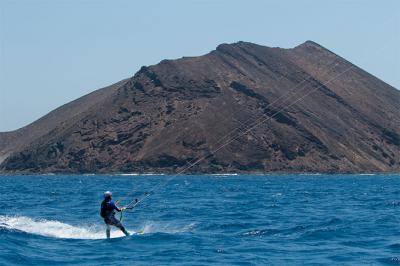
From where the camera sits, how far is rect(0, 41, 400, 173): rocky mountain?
152m

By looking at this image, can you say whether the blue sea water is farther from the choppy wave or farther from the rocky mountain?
the rocky mountain

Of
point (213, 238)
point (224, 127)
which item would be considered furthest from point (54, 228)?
point (224, 127)

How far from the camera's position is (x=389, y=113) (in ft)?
607

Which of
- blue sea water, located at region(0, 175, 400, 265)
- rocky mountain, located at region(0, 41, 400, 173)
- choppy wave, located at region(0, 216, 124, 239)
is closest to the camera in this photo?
blue sea water, located at region(0, 175, 400, 265)

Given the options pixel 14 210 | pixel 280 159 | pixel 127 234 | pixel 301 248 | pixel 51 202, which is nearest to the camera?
pixel 301 248

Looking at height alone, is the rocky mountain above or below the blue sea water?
above

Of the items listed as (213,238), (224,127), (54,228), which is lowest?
(213,238)

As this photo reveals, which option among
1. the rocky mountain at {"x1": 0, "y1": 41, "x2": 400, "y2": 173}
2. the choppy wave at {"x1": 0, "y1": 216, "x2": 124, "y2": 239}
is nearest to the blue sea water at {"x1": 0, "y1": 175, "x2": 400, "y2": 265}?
the choppy wave at {"x1": 0, "y1": 216, "x2": 124, "y2": 239}

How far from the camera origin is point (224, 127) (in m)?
154

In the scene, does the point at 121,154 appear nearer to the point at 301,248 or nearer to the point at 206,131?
the point at 206,131

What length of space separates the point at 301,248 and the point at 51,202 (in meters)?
26.2

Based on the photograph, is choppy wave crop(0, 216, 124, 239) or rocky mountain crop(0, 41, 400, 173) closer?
choppy wave crop(0, 216, 124, 239)

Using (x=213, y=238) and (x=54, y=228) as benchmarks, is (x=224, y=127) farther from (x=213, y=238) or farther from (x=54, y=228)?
(x=213, y=238)

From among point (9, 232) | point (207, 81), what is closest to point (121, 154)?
point (207, 81)
